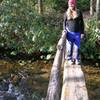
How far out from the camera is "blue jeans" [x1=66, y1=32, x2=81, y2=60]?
7.38 metres

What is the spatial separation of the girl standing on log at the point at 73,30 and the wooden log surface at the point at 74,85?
1.51 feet

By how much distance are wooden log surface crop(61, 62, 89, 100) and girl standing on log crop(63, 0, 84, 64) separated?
461mm

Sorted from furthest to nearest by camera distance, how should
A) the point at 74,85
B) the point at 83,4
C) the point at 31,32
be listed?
the point at 83,4 < the point at 31,32 < the point at 74,85

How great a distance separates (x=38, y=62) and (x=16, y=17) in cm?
239

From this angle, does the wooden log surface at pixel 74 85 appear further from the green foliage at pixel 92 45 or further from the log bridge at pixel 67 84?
the green foliage at pixel 92 45

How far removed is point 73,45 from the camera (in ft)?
24.7

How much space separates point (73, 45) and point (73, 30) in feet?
1.28

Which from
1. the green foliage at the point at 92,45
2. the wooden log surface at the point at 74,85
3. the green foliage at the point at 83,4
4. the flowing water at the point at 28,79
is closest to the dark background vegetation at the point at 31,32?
the green foliage at the point at 92,45

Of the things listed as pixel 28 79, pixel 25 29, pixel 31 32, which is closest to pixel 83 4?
pixel 25 29

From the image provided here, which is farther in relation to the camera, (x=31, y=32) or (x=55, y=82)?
(x=31, y=32)

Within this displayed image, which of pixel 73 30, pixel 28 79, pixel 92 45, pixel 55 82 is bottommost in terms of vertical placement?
pixel 28 79

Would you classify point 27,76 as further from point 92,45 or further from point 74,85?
point 74,85

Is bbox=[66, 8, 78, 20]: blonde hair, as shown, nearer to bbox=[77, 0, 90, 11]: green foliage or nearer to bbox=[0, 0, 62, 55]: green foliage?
bbox=[0, 0, 62, 55]: green foliage

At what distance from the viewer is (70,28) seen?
737cm
